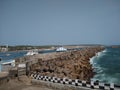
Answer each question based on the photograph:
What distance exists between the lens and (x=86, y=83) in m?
6.11

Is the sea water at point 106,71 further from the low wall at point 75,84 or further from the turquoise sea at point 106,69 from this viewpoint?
the low wall at point 75,84

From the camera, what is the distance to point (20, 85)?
752 centimetres

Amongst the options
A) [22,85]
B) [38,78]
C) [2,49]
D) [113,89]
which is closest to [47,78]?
[38,78]

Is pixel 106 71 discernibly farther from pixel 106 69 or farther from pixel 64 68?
pixel 64 68

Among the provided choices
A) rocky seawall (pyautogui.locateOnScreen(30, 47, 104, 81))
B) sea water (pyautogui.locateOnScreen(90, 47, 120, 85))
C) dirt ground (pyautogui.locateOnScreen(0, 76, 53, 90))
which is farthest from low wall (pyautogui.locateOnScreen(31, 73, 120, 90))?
sea water (pyautogui.locateOnScreen(90, 47, 120, 85))

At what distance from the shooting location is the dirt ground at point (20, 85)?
7115mm

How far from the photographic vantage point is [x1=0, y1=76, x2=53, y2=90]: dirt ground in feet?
23.3

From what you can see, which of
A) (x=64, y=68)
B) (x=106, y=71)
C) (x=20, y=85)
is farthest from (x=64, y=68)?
(x=106, y=71)

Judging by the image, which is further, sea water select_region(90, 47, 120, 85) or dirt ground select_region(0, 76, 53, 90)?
sea water select_region(90, 47, 120, 85)

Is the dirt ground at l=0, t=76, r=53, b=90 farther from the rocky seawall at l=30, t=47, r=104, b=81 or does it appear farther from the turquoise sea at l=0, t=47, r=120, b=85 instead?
the turquoise sea at l=0, t=47, r=120, b=85

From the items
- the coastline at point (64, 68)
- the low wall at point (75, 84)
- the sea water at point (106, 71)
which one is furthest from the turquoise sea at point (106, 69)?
the low wall at point (75, 84)

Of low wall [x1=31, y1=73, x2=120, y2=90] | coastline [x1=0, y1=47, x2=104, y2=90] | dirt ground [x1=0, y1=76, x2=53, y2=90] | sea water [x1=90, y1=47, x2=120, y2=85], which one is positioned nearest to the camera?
low wall [x1=31, y1=73, x2=120, y2=90]

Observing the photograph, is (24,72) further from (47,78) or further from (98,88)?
(98,88)

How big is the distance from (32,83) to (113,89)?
4229 millimetres
